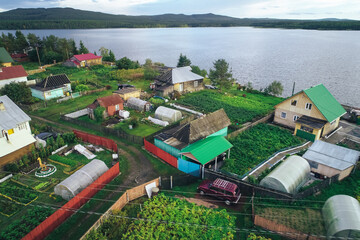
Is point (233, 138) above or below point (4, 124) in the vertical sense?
below

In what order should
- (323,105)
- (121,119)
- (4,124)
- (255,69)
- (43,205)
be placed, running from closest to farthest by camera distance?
(43,205)
(4,124)
(323,105)
(121,119)
(255,69)

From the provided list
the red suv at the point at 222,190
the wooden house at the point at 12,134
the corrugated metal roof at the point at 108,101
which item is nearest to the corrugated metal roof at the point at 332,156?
the red suv at the point at 222,190

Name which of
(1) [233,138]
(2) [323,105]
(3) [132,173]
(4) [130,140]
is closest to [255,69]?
(2) [323,105]

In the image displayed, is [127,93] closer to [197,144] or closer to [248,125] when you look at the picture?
[248,125]

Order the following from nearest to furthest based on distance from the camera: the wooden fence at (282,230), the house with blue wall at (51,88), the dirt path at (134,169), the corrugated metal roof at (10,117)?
the wooden fence at (282,230) → the dirt path at (134,169) → the corrugated metal roof at (10,117) → the house with blue wall at (51,88)

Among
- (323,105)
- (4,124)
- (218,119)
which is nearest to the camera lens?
(4,124)

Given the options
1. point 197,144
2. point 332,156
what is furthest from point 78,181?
point 332,156

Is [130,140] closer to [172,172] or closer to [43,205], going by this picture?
[172,172]

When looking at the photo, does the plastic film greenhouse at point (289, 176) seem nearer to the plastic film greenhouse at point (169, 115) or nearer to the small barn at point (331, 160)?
the small barn at point (331, 160)
